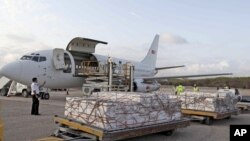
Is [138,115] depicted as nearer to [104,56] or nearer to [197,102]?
[197,102]

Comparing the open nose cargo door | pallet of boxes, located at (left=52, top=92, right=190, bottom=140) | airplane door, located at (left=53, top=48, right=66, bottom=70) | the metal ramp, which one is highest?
the open nose cargo door

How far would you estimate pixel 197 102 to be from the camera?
11938 mm

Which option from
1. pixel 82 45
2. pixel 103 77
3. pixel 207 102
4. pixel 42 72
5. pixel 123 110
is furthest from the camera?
pixel 82 45

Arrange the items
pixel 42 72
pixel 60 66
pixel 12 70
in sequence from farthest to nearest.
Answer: pixel 60 66
pixel 42 72
pixel 12 70

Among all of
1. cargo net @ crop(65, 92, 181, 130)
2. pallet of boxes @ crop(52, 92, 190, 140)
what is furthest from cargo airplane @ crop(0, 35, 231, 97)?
pallet of boxes @ crop(52, 92, 190, 140)

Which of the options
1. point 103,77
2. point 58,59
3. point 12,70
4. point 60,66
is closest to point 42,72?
point 60,66

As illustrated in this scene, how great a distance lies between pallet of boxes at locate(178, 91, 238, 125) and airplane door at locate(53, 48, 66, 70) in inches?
383

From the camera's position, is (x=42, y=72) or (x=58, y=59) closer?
(x=42, y=72)

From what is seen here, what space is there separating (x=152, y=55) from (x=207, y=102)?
79.5 feet

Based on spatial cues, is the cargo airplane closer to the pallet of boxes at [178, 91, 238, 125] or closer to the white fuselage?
the white fuselage

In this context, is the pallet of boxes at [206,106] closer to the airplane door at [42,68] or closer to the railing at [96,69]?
the railing at [96,69]

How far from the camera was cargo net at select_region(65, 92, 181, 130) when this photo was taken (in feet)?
23.5

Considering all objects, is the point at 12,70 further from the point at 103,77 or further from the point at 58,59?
the point at 103,77

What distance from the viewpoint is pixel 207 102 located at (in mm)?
11703
